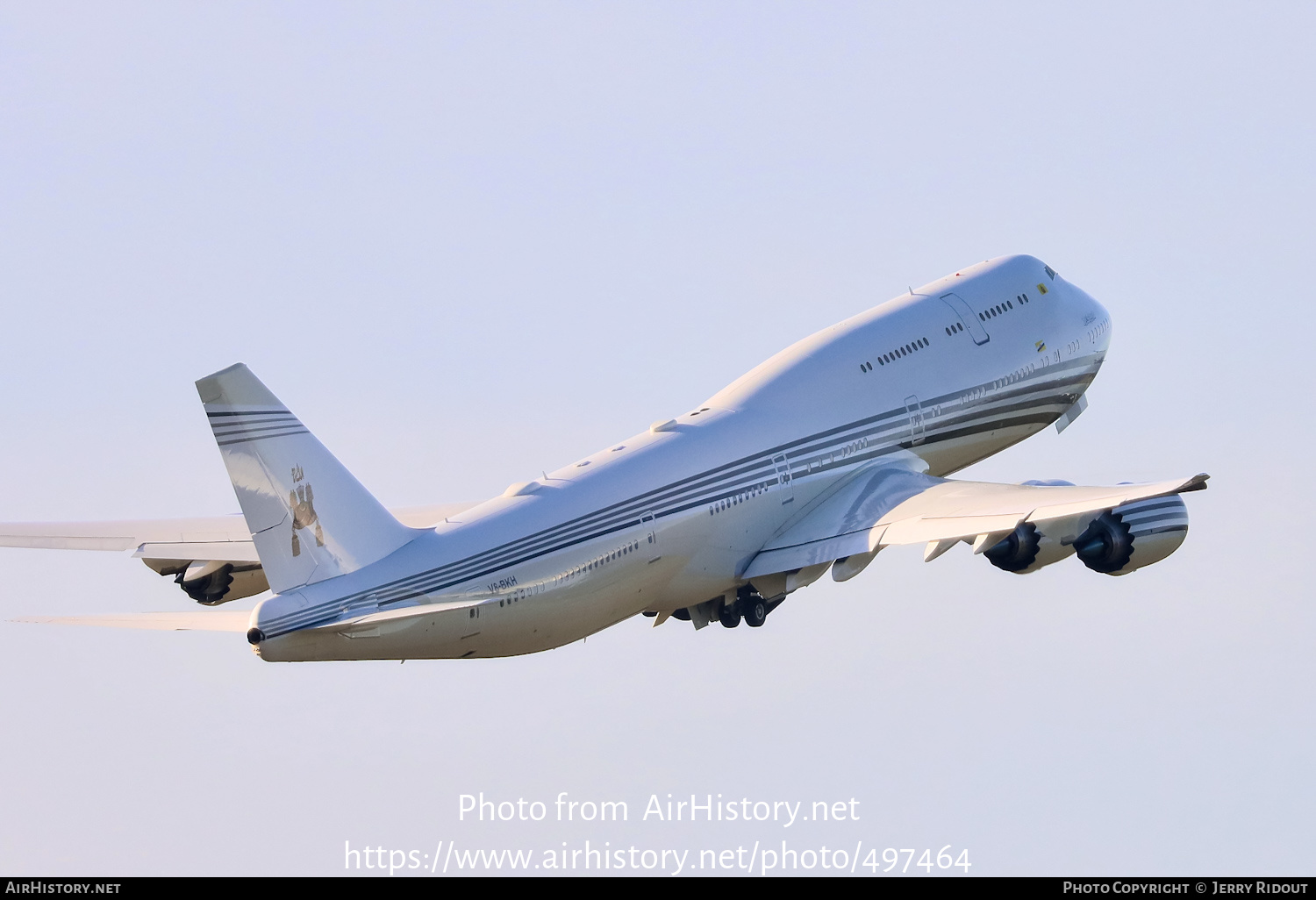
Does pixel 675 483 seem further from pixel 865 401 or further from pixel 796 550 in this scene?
pixel 865 401

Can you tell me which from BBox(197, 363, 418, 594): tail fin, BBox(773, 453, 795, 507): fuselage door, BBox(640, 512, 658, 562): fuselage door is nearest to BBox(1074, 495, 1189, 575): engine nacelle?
BBox(773, 453, 795, 507): fuselage door

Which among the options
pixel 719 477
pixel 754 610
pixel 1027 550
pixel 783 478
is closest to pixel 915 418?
pixel 783 478

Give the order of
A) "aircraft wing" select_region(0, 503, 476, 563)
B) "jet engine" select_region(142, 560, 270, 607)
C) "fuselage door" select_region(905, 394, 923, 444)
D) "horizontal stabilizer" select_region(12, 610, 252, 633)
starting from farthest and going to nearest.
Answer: "fuselage door" select_region(905, 394, 923, 444) → "jet engine" select_region(142, 560, 270, 607) → "aircraft wing" select_region(0, 503, 476, 563) → "horizontal stabilizer" select_region(12, 610, 252, 633)

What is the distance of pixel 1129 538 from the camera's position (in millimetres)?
44719

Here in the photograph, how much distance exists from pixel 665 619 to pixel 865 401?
21.7ft

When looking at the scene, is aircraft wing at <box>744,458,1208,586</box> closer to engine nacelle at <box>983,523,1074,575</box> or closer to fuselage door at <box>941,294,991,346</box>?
engine nacelle at <box>983,523,1074,575</box>

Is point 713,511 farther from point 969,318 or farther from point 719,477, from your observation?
point 969,318

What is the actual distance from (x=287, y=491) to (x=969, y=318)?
1989cm

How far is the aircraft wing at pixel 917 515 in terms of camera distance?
42.6 metres

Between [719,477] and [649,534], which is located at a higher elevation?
[719,477]

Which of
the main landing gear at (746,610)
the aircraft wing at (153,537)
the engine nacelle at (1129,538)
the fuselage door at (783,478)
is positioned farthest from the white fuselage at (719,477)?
the aircraft wing at (153,537)

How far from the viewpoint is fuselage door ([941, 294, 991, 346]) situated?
51.4 meters

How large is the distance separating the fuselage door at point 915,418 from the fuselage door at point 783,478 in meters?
4.09

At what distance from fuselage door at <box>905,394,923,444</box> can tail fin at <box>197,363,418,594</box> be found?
47.5ft
